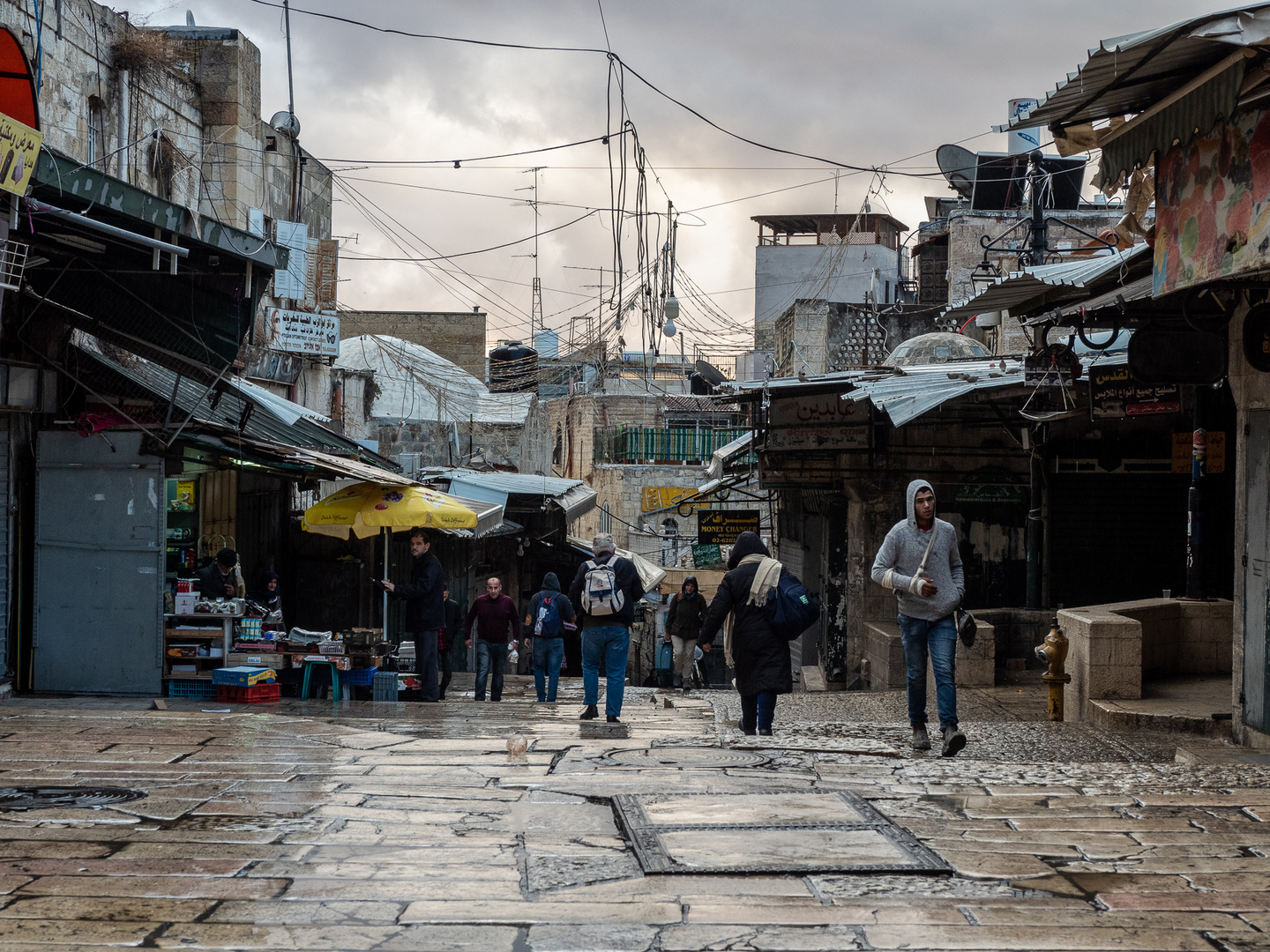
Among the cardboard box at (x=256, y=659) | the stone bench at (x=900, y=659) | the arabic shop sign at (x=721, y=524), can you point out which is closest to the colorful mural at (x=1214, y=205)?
the stone bench at (x=900, y=659)

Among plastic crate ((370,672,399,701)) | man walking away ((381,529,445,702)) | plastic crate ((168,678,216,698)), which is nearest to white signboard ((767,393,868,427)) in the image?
man walking away ((381,529,445,702))

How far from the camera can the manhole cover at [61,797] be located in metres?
5.20

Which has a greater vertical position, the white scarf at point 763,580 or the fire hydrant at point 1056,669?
the white scarf at point 763,580

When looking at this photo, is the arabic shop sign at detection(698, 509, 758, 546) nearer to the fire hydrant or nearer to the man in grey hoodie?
the fire hydrant

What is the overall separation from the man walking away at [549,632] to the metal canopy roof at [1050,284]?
507 centimetres

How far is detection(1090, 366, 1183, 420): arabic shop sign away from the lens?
10.7 meters

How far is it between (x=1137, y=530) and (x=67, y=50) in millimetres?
14291

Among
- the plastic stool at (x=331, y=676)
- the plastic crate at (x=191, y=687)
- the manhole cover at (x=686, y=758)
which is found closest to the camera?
the manhole cover at (x=686, y=758)

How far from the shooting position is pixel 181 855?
442 cm

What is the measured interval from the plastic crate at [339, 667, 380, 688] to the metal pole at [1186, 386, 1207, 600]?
8002 millimetres

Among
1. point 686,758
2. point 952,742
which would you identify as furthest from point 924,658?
point 686,758

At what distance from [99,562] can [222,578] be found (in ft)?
6.48

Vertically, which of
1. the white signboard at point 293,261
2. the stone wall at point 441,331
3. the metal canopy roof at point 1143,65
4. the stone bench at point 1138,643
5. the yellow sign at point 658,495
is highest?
the stone wall at point 441,331

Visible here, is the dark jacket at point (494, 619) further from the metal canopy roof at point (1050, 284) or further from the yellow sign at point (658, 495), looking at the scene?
the yellow sign at point (658, 495)
